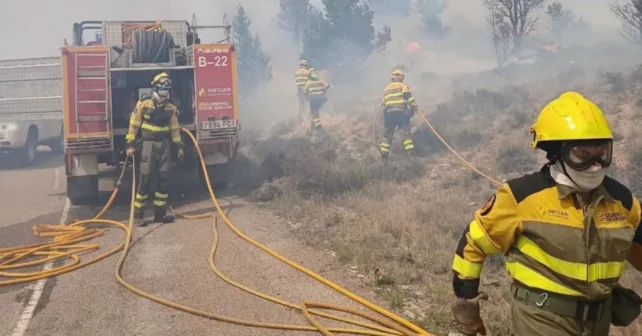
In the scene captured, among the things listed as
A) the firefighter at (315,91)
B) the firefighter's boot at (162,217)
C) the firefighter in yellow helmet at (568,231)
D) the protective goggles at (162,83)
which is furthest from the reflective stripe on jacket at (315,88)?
the firefighter in yellow helmet at (568,231)

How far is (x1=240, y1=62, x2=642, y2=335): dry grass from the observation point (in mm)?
4934

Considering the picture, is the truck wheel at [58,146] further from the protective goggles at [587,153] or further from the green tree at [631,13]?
the green tree at [631,13]

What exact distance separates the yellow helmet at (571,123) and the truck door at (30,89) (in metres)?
12.1

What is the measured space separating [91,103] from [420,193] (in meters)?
5.51

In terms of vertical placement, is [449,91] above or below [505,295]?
above

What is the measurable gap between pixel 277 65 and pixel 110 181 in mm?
52687

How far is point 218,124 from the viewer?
927 cm

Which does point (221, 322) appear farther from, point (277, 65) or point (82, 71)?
point (277, 65)

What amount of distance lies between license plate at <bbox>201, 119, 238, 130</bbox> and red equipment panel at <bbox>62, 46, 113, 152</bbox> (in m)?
1.51

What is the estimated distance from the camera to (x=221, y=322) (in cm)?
443

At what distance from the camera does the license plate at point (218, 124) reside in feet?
30.2

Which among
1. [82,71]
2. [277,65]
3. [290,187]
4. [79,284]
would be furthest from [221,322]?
[277,65]

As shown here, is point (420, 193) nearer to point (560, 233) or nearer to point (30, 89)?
point (560, 233)

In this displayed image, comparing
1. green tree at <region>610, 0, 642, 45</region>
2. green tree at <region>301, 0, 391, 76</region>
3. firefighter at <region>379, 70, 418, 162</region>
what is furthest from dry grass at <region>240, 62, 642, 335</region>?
green tree at <region>301, 0, 391, 76</region>
